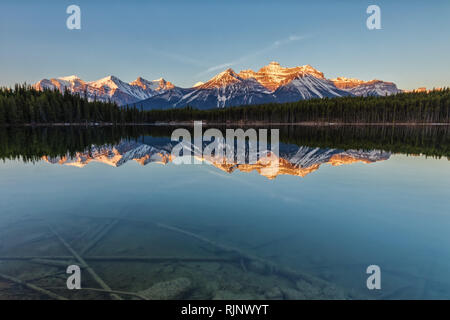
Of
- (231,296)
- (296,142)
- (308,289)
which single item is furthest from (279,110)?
(231,296)

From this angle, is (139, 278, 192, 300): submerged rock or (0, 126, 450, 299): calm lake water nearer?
(139, 278, 192, 300): submerged rock

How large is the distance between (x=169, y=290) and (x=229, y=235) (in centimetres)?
414

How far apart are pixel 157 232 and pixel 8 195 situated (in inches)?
499

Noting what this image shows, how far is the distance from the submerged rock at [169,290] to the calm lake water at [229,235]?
0.04m

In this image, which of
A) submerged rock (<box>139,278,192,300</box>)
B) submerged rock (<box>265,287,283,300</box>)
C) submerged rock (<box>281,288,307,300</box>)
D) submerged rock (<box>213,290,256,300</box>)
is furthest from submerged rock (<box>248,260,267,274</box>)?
submerged rock (<box>139,278,192,300</box>)

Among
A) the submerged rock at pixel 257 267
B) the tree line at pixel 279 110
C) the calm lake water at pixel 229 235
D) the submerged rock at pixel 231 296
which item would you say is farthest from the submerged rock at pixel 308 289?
the tree line at pixel 279 110

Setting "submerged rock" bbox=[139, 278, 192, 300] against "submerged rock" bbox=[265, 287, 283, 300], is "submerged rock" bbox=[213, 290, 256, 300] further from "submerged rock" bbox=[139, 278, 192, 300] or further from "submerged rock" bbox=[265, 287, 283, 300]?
"submerged rock" bbox=[139, 278, 192, 300]

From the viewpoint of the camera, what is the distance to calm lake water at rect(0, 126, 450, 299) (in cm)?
769

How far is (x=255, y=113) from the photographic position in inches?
7628

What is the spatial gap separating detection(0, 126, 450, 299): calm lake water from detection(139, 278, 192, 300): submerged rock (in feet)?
0.12

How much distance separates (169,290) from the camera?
732 centimetres

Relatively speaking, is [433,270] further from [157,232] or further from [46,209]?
[46,209]

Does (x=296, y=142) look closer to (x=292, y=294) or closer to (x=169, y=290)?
(x=292, y=294)

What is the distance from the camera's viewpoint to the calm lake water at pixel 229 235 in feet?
25.2
